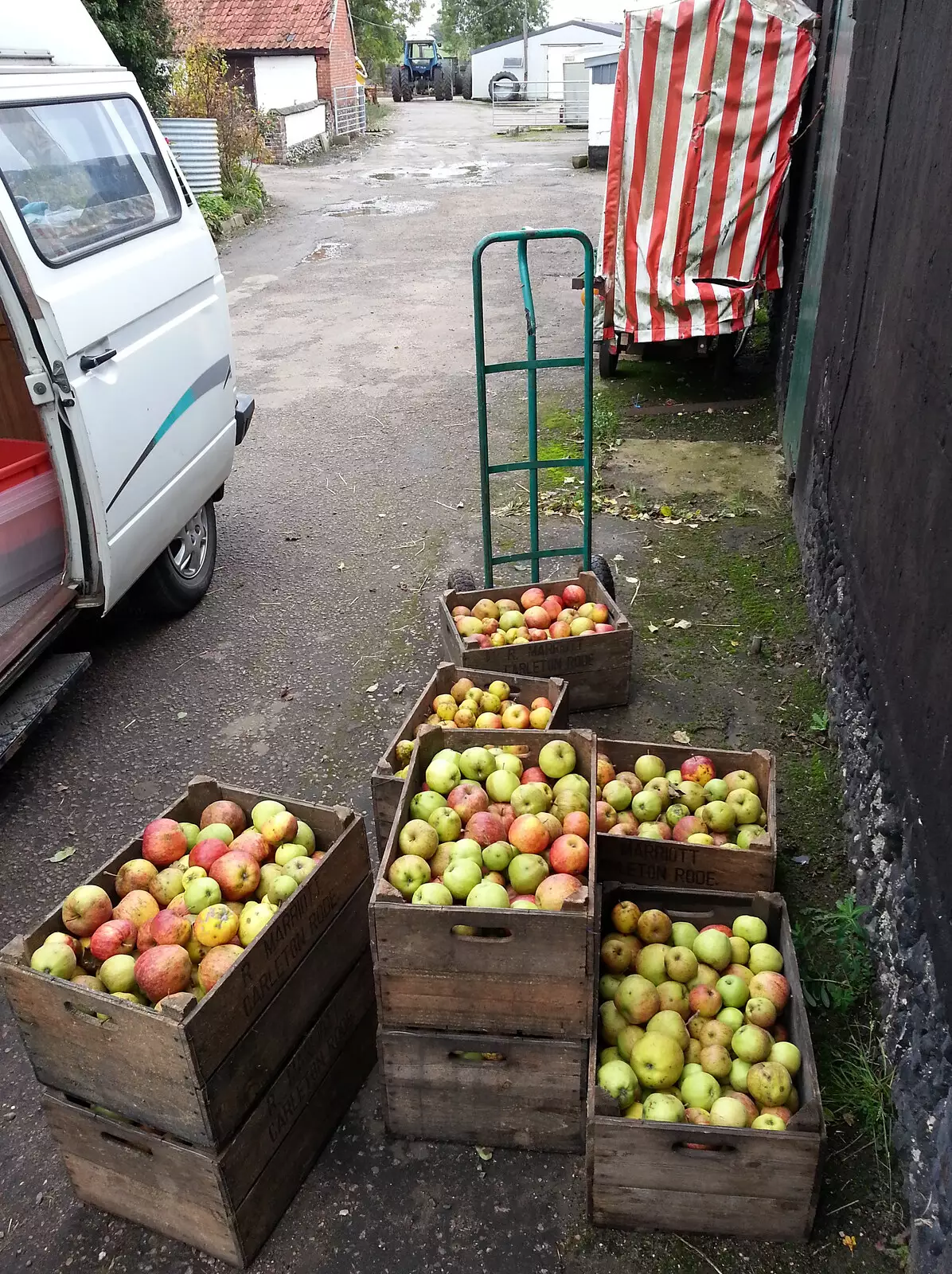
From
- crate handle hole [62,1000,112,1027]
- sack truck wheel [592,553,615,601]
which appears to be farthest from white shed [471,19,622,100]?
crate handle hole [62,1000,112,1027]

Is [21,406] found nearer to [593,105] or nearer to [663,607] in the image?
[663,607]

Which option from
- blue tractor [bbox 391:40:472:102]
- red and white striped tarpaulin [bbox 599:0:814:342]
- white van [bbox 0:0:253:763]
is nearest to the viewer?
white van [bbox 0:0:253:763]

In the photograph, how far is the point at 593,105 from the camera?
2414cm

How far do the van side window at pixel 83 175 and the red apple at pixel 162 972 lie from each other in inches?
115

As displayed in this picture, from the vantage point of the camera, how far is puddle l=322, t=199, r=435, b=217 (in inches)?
747

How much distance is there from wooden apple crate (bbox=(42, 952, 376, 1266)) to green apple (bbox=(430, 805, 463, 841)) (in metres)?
0.55

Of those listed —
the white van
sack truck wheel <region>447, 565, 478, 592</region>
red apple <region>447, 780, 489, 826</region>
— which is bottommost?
sack truck wheel <region>447, 565, 478, 592</region>

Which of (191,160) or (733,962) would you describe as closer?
(733,962)

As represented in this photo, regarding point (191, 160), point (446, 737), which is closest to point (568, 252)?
point (191, 160)

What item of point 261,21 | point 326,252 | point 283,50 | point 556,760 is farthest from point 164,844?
point 261,21

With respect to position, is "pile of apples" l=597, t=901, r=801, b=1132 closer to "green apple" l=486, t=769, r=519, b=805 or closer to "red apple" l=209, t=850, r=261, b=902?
"green apple" l=486, t=769, r=519, b=805

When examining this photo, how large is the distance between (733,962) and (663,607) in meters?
2.89

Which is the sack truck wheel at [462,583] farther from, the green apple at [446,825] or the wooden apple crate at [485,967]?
the wooden apple crate at [485,967]

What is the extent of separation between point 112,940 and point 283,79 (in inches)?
1316
